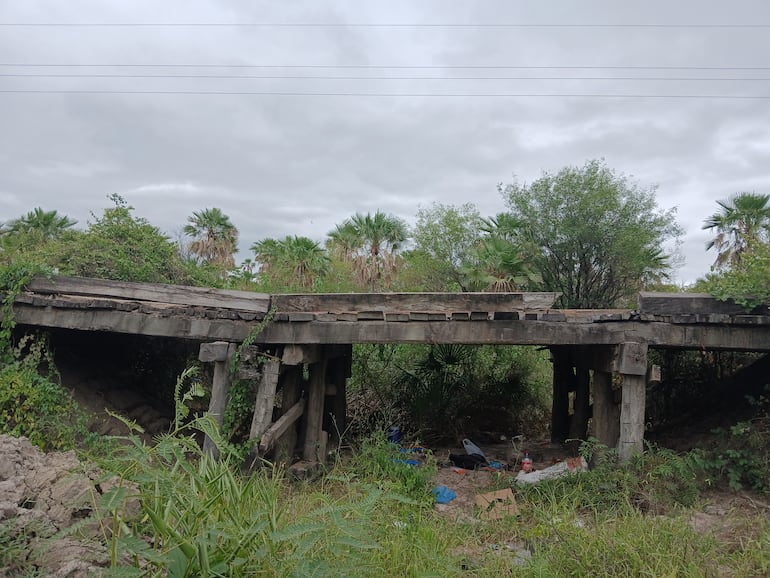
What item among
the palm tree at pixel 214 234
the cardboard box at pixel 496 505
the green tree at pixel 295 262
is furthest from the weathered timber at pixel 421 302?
the palm tree at pixel 214 234

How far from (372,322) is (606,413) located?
3410 millimetres

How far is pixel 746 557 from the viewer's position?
434cm

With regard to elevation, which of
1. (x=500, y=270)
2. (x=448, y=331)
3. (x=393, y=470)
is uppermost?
(x=500, y=270)

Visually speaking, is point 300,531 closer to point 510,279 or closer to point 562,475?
point 562,475

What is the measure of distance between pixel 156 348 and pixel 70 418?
90.9 inches

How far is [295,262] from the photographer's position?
2058 cm

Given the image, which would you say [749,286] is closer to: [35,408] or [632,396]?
[632,396]

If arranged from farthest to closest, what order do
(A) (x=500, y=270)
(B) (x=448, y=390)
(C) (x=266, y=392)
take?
(A) (x=500, y=270) < (B) (x=448, y=390) < (C) (x=266, y=392)

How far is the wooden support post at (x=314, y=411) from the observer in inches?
299

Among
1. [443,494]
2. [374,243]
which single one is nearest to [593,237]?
[374,243]

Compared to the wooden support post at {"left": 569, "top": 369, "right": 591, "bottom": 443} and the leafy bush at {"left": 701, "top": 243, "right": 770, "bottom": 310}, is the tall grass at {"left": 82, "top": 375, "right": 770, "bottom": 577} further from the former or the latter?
the wooden support post at {"left": 569, "top": 369, "right": 591, "bottom": 443}

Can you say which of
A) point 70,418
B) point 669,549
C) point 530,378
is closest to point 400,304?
point 669,549

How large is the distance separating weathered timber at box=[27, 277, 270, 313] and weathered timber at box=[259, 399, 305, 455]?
1.34 metres

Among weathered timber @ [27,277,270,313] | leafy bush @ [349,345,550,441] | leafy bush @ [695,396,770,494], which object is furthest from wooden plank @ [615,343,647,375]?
leafy bush @ [349,345,550,441]
